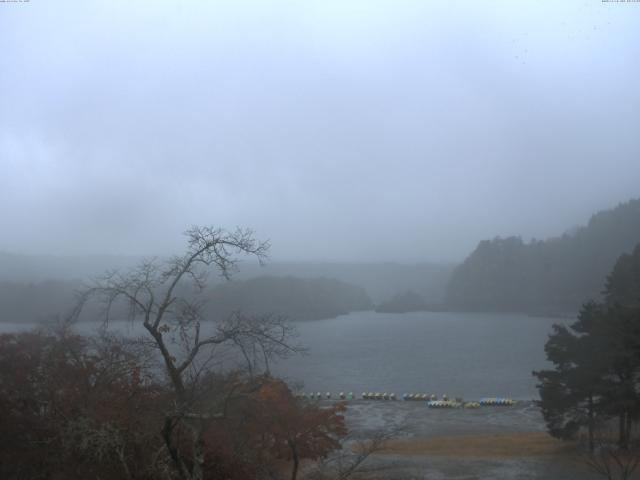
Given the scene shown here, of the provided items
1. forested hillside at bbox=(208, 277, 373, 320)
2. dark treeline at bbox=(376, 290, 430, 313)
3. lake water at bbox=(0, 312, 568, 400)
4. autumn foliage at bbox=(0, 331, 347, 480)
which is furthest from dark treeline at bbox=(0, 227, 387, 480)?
dark treeline at bbox=(376, 290, 430, 313)

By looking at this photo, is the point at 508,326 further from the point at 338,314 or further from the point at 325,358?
the point at 325,358

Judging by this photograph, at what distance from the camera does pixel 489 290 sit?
4028 inches

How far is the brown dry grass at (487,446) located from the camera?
1677 centimetres

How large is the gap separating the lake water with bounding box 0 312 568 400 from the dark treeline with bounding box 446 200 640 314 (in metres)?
→ 10.0

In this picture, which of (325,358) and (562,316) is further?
(562,316)

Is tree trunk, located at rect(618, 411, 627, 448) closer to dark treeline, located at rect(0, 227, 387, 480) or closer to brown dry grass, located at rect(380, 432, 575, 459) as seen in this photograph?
brown dry grass, located at rect(380, 432, 575, 459)

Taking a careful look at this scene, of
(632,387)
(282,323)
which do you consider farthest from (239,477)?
(632,387)

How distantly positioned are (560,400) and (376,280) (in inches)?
4384

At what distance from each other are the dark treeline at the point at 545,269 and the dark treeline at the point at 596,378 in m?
72.1

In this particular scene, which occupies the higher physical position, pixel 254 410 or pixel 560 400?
pixel 254 410

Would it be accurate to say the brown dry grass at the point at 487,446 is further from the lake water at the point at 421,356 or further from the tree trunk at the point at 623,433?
the lake water at the point at 421,356

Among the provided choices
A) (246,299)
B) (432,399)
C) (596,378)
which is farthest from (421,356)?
(596,378)

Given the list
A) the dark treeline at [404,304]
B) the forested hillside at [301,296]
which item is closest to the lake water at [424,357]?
the forested hillside at [301,296]

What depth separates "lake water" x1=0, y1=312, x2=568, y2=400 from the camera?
35781 mm
